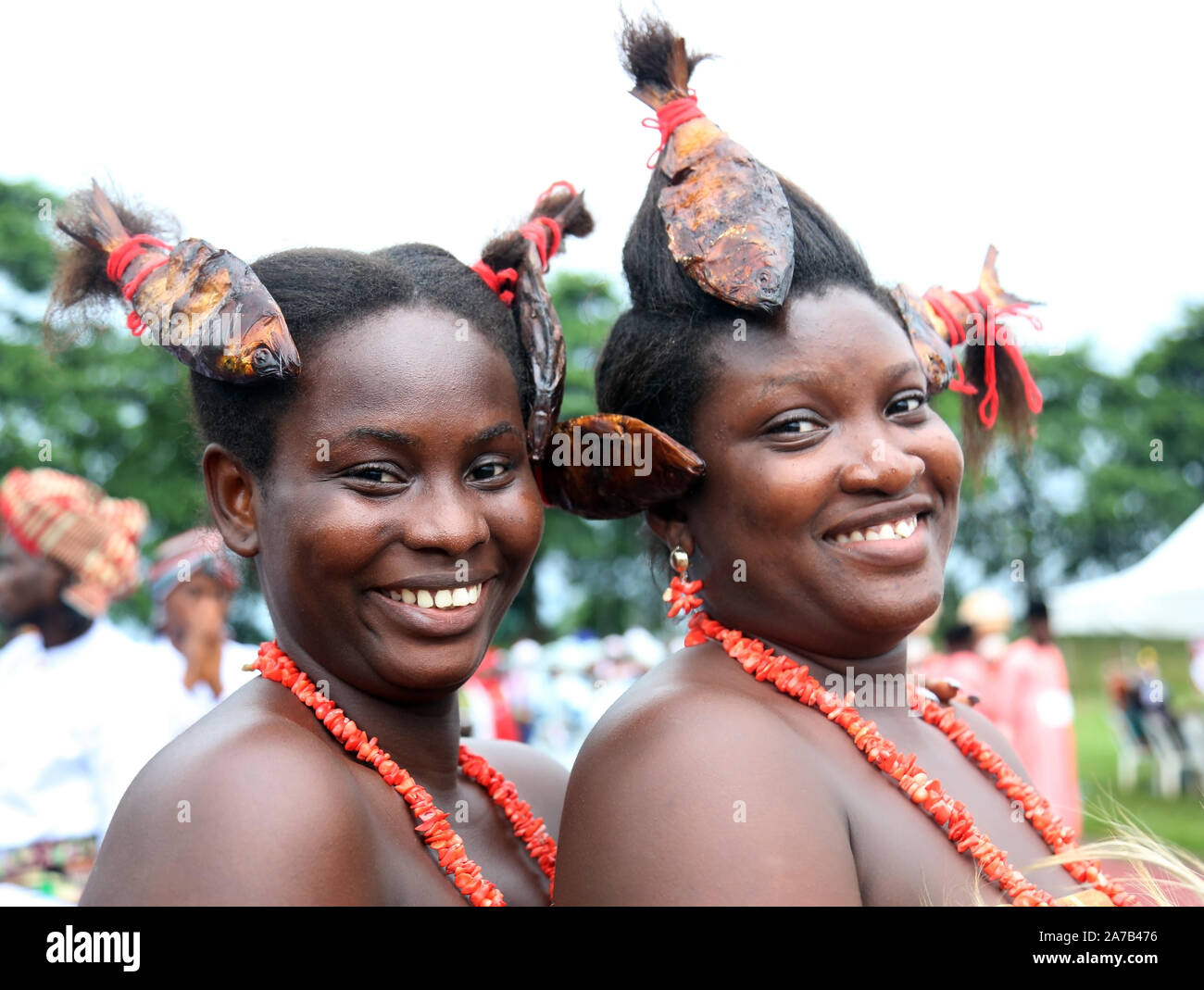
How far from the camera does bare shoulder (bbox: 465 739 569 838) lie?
113 inches

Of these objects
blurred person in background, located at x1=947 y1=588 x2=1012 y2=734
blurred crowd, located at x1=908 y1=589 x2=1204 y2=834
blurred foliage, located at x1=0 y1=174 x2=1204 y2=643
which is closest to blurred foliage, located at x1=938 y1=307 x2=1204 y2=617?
blurred foliage, located at x1=0 y1=174 x2=1204 y2=643

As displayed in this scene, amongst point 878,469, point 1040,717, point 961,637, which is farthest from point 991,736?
point 961,637

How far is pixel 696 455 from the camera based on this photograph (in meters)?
2.40

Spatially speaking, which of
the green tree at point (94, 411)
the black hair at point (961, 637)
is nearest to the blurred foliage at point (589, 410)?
the green tree at point (94, 411)

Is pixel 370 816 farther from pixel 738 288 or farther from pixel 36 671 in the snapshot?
pixel 36 671

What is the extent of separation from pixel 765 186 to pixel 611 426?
58 centimetres

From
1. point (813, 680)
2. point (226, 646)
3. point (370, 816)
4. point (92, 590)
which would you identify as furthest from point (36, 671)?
point (813, 680)

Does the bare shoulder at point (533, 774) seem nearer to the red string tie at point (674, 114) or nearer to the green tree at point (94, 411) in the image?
the red string tie at point (674, 114)

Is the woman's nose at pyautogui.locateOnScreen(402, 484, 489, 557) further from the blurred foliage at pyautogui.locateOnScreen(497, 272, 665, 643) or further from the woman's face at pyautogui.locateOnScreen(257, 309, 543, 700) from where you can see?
the blurred foliage at pyautogui.locateOnScreen(497, 272, 665, 643)

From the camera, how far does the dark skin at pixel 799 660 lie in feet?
6.46

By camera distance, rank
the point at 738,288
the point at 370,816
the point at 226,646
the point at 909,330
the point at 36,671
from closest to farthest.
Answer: the point at 370,816, the point at 738,288, the point at 909,330, the point at 36,671, the point at 226,646

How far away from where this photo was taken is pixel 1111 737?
89.0 feet

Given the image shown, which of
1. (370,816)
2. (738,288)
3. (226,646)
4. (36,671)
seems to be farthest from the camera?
(226,646)
